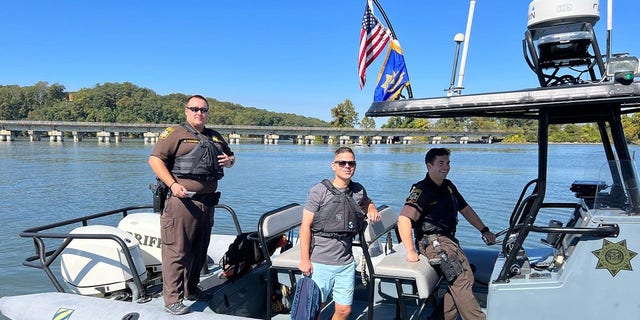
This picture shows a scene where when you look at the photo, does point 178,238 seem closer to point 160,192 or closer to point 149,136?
point 160,192

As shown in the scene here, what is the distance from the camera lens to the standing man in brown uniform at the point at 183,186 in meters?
3.51

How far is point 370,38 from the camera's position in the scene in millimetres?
3973

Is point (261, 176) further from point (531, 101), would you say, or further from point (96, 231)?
point (531, 101)

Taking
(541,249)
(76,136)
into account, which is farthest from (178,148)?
(76,136)

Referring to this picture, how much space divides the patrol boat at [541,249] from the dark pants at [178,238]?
21cm

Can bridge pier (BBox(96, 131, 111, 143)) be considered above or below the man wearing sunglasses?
below

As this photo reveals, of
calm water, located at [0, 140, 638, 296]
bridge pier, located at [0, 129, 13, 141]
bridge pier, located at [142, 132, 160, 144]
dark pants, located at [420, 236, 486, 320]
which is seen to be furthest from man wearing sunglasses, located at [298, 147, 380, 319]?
bridge pier, located at [0, 129, 13, 141]

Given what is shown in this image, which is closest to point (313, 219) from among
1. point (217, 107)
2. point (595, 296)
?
point (595, 296)

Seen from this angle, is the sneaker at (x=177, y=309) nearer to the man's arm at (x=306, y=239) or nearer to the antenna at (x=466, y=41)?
the man's arm at (x=306, y=239)

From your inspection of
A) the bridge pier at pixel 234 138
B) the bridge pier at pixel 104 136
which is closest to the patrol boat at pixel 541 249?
the bridge pier at pixel 234 138

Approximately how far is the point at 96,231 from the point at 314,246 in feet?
6.90

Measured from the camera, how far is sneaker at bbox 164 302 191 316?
11.4 feet

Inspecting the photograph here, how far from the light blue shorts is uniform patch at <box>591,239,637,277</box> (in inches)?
57.4

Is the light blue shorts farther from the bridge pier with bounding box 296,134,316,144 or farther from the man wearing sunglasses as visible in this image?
the bridge pier with bounding box 296,134,316,144
